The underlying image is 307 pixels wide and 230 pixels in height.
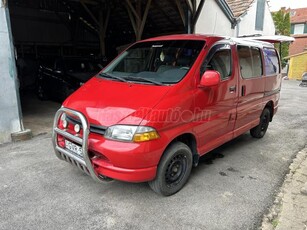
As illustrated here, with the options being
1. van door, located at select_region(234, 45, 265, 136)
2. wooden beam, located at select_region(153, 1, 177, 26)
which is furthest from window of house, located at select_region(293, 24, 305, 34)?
van door, located at select_region(234, 45, 265, 136)

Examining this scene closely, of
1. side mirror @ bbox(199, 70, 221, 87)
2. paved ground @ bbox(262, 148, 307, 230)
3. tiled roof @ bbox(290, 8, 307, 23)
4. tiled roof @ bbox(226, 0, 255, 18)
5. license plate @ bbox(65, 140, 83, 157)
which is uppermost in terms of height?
tiled roof @ bbox(290, 8, 307, 23)

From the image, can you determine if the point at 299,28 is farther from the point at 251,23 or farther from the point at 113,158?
the point at 113,158

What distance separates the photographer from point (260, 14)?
48.3 ft

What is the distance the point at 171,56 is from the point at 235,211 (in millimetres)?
2148

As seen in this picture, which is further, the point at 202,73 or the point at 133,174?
the point at 202,73

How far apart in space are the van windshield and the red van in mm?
14

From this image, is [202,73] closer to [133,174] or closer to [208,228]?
[133,174]

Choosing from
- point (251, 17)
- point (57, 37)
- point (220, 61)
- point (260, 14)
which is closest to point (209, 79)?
point (220, 61)

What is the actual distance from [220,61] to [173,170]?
5.50 feet

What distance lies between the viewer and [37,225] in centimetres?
257

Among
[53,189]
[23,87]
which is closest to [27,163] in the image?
[53,189]

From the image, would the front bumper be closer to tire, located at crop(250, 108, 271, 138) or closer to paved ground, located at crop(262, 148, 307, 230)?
paved ground, located at crop(262, 148, 307, 230)

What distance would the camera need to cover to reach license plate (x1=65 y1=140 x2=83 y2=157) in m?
2.86

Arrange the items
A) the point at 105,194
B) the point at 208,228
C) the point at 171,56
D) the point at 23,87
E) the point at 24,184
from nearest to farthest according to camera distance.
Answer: the point at 208,228 → the point at 105,194 → the point at 24,184 → the point at 171,56 → the point at 23,87
